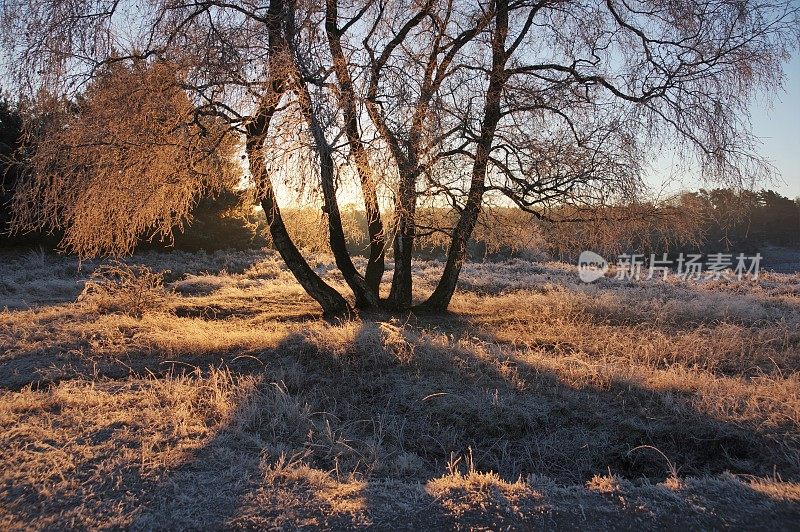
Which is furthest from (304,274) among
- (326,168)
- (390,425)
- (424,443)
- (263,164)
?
(424,443)

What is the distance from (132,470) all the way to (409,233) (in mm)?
6281

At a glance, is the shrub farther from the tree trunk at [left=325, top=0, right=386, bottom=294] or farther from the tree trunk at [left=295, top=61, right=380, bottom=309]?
the tree trunk at [left=325, top=0, right=386, bottom=294]

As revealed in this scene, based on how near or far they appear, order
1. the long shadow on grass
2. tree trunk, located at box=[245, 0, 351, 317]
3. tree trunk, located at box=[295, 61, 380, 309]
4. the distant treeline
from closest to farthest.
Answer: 1. the long shadow on grass
2. tree trunk, located at box=[295, 61, 380, 309]
3. tree trunk, located at box=[245, 0, 351, 317]
4. the distant treeline

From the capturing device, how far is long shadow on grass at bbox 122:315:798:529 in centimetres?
287

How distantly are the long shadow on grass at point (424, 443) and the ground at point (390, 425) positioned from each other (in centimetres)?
2

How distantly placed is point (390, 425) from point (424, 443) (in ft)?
1.05

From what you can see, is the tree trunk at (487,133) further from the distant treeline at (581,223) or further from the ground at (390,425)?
the ground at (390,425)

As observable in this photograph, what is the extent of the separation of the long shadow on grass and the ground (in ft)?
0.05

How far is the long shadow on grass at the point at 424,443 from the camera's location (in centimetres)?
287

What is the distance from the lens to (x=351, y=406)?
502 centimetres

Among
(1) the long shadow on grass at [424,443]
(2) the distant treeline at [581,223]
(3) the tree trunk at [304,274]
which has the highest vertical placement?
(2) the distant treeline at [581,223]

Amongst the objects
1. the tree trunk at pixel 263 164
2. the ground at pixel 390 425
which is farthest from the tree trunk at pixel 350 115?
the ground at pixel 390 425

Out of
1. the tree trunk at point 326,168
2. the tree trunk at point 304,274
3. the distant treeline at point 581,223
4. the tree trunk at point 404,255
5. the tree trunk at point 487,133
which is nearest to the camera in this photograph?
the tree trunk at point 326,168

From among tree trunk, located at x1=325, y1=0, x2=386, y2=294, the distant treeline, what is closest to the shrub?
the distant treeline
